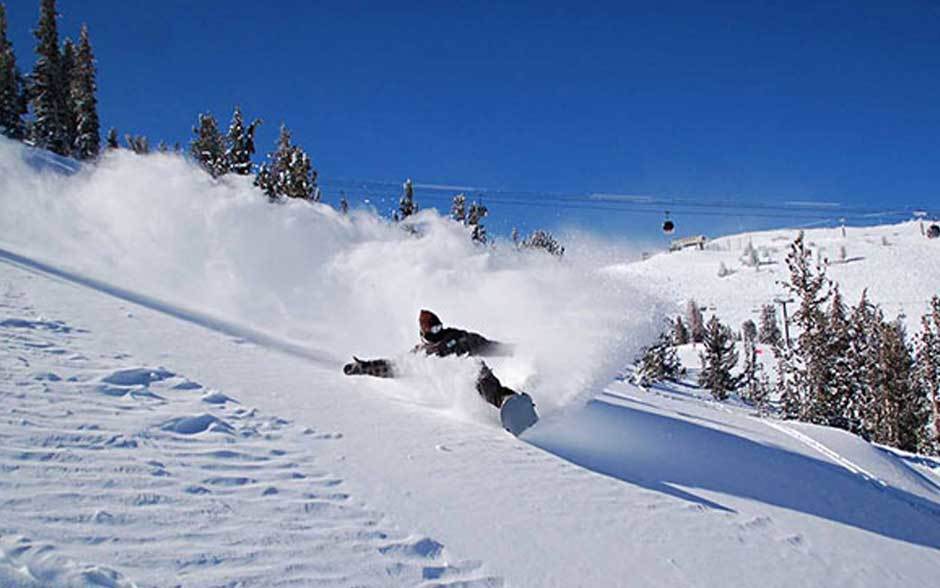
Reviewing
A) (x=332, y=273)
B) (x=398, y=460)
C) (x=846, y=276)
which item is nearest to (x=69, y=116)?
(x=332, y=273)

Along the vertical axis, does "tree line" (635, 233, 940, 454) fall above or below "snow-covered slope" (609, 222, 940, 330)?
below

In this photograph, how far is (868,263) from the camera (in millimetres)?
138375

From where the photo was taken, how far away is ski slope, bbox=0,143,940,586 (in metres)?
3.23

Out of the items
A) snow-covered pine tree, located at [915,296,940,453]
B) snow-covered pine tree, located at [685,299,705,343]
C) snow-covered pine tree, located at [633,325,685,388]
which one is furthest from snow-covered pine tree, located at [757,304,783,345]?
snow-covered pine tree, located at [915,296,940,453]

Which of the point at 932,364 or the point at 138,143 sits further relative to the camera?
the point at 138,143

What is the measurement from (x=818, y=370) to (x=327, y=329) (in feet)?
106

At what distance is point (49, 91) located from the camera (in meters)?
43.0

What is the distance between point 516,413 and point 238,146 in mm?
48769

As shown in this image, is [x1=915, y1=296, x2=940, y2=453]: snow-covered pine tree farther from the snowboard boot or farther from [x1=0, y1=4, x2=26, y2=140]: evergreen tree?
[x1=0, y1=4, x2=26, y2=140]: evergreen tree

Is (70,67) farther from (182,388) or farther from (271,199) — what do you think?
(182,388)

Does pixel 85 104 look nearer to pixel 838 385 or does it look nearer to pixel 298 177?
pixel 298 177

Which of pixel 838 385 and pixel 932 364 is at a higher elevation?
pixel 932 364

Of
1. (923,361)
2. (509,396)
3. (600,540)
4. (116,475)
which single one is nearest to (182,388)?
(116,475)

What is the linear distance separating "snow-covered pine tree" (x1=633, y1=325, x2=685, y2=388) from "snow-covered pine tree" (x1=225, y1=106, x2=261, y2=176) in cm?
3646
